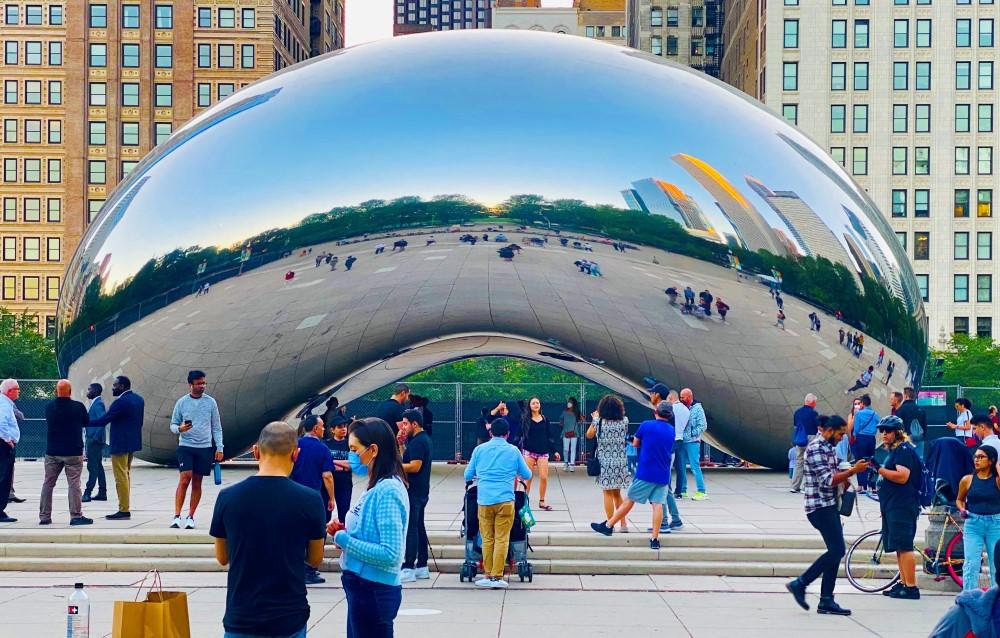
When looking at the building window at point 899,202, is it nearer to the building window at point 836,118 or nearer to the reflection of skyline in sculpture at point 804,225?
the building window at point 836,118

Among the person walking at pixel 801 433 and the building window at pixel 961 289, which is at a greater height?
the building window at pixel 961 289

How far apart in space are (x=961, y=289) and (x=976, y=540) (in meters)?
71.2

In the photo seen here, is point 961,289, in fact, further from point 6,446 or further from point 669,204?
point 6,446

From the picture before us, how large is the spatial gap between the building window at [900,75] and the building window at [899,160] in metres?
3.78

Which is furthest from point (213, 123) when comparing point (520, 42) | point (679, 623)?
point (679, 623)

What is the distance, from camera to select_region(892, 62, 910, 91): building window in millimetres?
77438

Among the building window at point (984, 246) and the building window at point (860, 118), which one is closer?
the building window at point (984, 246)

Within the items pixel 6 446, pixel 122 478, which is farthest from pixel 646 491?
pixel 6 446

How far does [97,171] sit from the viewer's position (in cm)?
8106

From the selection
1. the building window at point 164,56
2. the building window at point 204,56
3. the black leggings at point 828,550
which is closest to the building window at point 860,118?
the building window at point 204,56

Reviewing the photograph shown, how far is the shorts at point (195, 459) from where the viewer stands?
12.3 m

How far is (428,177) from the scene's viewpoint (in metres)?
17.0

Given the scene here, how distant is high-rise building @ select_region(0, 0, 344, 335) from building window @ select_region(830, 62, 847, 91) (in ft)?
120

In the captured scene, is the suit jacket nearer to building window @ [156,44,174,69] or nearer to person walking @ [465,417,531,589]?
person walking @ [465,417,531,589]
